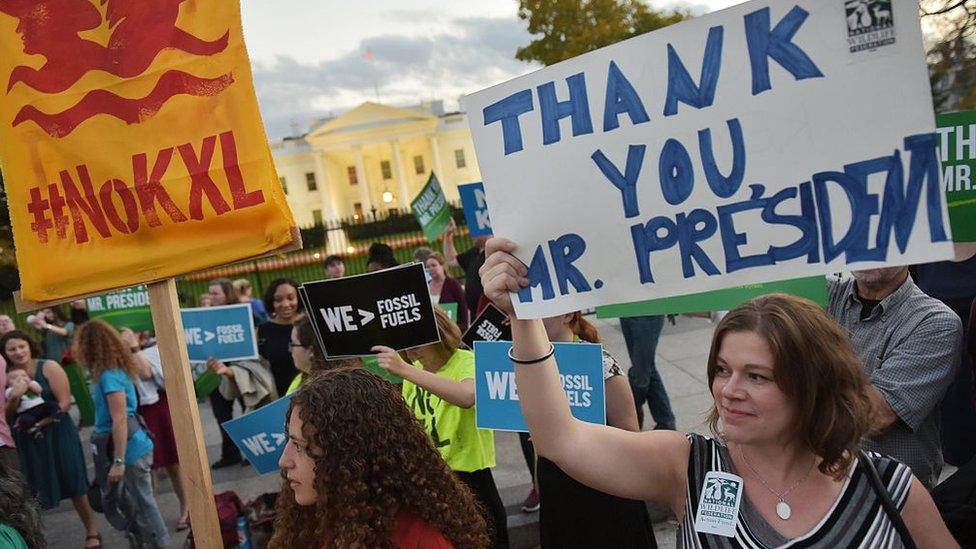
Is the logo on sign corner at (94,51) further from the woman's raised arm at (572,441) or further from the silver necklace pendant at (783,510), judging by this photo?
the silver necklace pendant at (783,510)

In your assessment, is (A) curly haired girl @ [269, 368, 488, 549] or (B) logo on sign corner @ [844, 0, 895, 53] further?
(A) curly haired girl @ [269, 368, 488, 549]

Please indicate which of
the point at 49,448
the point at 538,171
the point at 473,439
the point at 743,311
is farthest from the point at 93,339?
the point at 743,311

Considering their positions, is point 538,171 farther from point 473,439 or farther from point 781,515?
point 473,439

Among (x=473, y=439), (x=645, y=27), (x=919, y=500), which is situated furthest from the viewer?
(x=645, y=27)

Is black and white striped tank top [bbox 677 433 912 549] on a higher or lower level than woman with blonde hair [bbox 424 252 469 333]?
lower

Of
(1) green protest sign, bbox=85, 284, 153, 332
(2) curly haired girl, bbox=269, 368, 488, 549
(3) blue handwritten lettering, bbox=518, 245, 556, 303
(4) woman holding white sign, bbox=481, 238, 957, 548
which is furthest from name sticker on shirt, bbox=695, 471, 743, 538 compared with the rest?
(1) green protest sign, bbox=85, 284, 153, 332

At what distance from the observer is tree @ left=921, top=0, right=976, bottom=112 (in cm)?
1105

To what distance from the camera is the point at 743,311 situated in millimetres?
1722

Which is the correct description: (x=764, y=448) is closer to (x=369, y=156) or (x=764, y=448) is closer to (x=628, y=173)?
(x=628, y=173)

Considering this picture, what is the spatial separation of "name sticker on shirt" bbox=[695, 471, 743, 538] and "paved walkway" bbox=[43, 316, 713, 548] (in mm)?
2439

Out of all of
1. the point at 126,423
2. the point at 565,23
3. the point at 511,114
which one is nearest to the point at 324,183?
the point at 565,23

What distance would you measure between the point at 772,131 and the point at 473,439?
7.60ft

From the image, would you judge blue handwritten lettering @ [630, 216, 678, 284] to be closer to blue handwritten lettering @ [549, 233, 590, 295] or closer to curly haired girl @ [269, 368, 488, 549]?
blue handwritten lettering @ [549, 233, 590, 295]

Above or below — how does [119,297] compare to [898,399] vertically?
above
